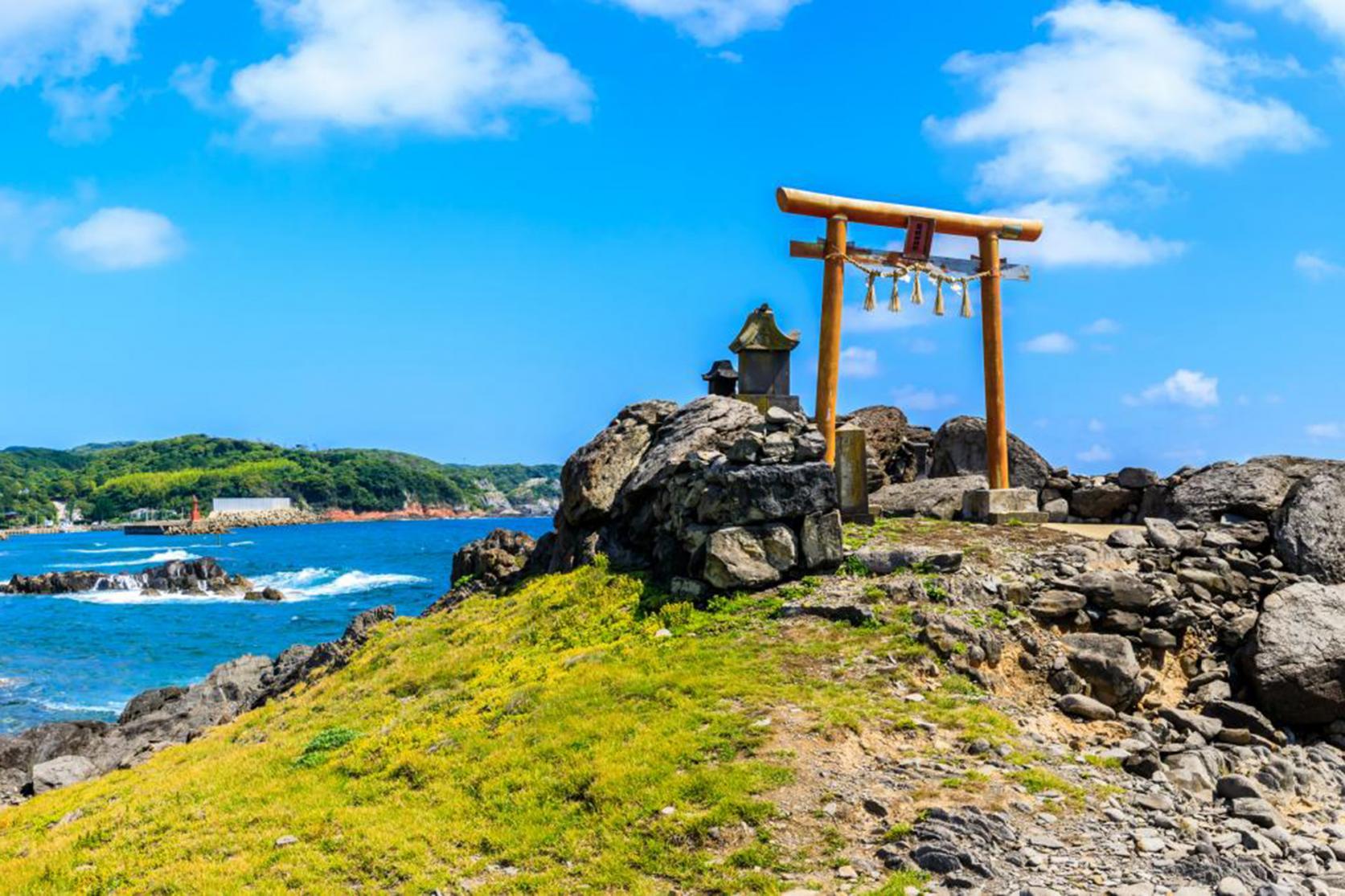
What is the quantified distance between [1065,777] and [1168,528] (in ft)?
33.8

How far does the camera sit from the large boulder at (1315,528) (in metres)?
18.6

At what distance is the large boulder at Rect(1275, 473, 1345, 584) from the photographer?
61.1 ft

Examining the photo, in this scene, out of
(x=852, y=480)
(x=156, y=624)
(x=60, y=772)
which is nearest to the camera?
(x=852, y=480)

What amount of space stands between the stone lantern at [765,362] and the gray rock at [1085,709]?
37.7 feet

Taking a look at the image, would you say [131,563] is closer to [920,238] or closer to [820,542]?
[920,238]

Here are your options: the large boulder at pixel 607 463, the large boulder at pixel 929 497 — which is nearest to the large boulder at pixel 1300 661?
the large boulder at pixel 929 497

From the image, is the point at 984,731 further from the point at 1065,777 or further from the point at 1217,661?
the point at 1217,661

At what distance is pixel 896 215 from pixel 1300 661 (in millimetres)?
13509

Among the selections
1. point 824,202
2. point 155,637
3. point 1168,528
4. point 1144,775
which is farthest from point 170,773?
point 155,637

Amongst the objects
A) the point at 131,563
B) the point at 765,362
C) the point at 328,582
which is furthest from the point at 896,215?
the point at 131,563

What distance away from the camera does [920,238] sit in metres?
24.7

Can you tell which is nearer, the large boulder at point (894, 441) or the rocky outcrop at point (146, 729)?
the rocky outcrop at point (146, 729)

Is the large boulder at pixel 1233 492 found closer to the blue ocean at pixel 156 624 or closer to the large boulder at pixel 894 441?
the large boulder at pixel 894 441

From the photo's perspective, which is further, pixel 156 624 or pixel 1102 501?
pixel 156 624
